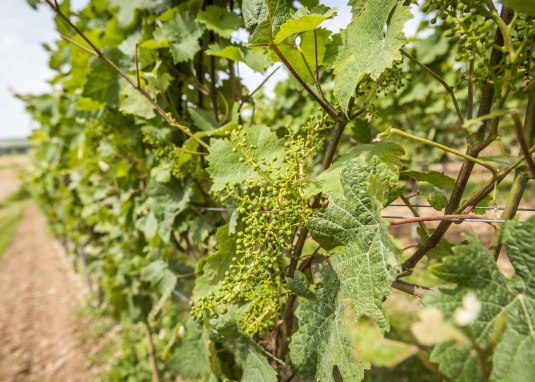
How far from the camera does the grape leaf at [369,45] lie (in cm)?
93

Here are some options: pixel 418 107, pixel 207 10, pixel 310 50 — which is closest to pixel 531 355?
pixel 310 50

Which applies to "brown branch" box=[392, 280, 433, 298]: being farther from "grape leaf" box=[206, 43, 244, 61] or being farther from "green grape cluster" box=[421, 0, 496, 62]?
"grape leaf" box=[206, 43, 244, 61]

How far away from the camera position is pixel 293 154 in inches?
A: 42.7

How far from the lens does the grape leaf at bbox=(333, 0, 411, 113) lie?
93 centimetres

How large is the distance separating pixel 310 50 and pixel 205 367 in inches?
68.1

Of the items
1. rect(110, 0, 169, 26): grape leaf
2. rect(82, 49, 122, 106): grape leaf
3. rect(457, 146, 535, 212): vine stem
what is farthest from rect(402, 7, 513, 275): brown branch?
rect(82, 49, 122, 106): grape leaf

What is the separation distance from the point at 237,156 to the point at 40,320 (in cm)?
750

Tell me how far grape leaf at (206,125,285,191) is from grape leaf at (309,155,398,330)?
37cm

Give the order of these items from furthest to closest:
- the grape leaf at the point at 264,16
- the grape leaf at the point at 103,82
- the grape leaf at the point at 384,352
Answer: the grape leaf at the point at 103,82
the grape leaf at the point at 264,16
the grape leaf at the point at 384,352

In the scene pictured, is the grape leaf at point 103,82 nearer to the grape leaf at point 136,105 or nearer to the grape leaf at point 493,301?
the grape leaf at point 136,105

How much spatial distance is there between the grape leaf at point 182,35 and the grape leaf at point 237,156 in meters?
0.68

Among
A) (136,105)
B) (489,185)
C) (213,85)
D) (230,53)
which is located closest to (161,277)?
(136,105)

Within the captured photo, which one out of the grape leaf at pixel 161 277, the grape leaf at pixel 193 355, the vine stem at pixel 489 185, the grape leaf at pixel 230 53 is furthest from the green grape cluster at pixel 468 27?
the grape leaf at pixel 161 277

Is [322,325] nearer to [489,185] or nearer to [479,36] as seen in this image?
[489,185]
